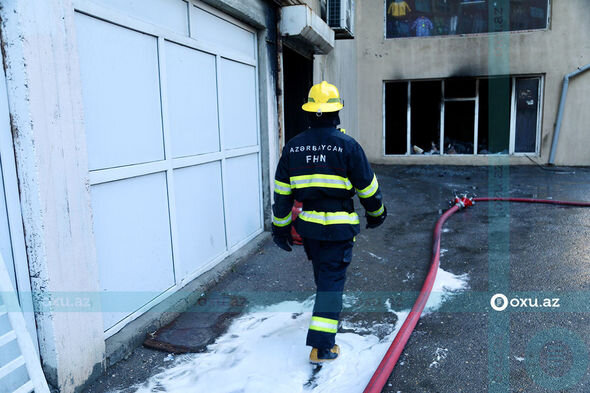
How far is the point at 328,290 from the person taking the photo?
3.12m

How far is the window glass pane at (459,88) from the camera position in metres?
13.8

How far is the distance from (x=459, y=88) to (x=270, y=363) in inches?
500

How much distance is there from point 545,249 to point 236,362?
4.10 meters

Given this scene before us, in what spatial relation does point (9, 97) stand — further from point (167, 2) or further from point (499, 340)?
point (499, 340)

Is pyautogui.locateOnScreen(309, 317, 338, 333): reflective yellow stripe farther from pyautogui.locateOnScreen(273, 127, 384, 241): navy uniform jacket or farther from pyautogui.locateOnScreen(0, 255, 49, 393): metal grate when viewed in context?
pyautogui.locateOnScreen(0, 255, 49, 393): metal grate

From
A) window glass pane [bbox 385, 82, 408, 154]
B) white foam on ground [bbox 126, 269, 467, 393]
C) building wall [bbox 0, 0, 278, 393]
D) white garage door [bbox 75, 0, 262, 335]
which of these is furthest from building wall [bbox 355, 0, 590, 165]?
building wall [bbox 0, 0, 278, 393]

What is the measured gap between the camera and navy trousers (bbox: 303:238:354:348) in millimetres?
3043

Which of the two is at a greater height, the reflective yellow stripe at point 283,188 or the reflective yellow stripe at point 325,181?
the reflective yellow stripe at point 325,181

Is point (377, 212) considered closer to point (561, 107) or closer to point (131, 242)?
point (131, 242)

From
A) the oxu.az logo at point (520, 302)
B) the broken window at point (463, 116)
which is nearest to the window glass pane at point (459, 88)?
the broken window at point (463, 116)

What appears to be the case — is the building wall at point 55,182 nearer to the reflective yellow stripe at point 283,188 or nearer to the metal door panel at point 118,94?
the metal door panel at point 118,94

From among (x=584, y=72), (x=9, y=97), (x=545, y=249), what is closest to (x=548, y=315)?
(x=545, y=249)

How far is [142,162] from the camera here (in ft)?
11.6

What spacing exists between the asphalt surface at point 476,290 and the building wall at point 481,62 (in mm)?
5655
